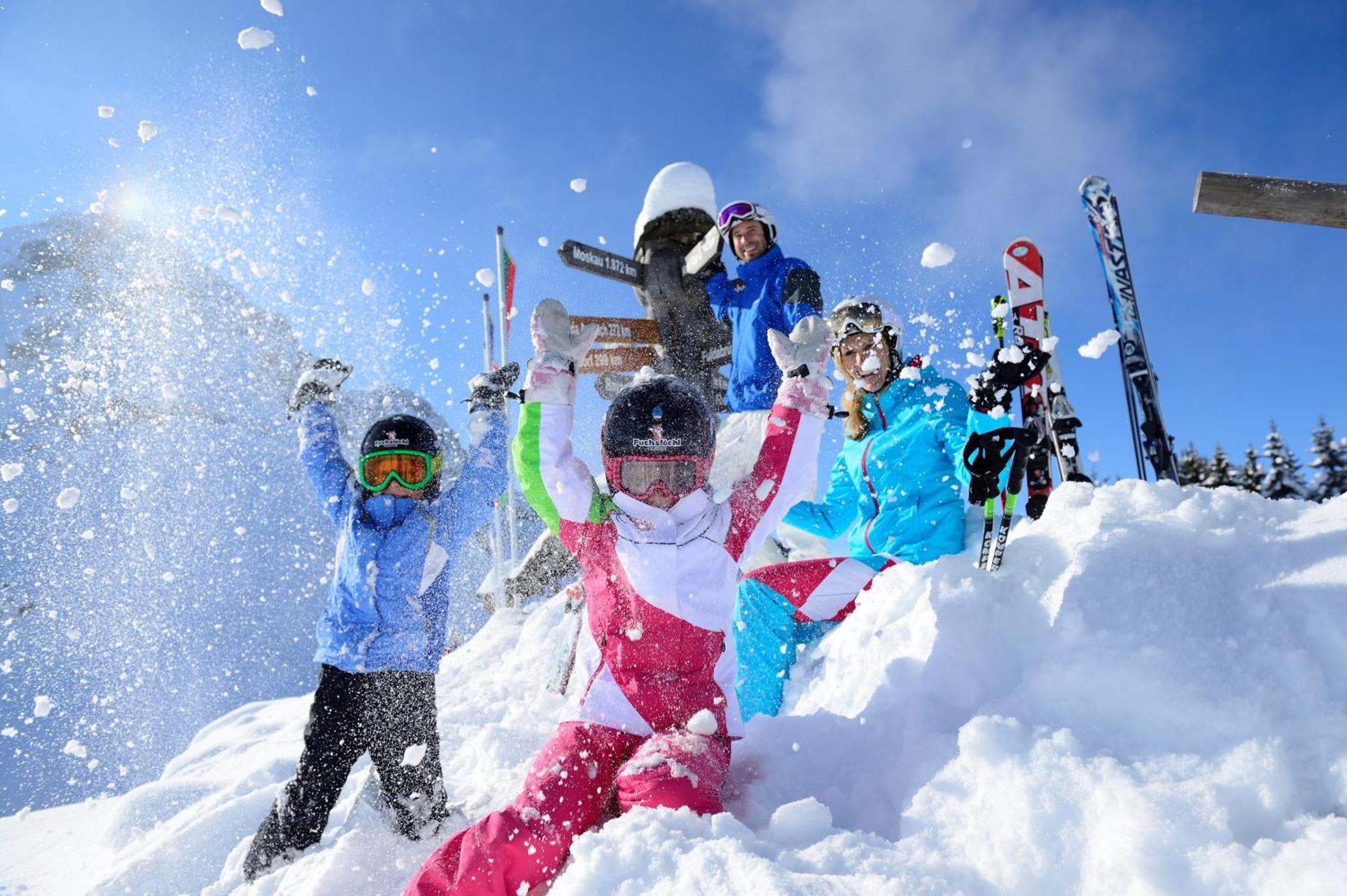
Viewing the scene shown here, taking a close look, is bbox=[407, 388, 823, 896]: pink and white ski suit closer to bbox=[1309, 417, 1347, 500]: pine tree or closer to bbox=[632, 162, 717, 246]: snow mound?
bbox=[632, 162, 717, 246]: snow mound

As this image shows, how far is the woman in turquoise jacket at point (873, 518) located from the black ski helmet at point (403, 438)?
1774 millimetres

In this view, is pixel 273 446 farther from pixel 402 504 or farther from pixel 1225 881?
pixel 1225 881

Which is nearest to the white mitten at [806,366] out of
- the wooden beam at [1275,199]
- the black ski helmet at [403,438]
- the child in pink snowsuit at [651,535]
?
the child in pink snowsuit at [651,535]

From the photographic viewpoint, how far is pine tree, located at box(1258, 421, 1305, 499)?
2161cm

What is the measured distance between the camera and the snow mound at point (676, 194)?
24.9 ft

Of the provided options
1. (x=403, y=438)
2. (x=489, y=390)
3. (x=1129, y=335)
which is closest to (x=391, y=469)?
(x=403, y=438)

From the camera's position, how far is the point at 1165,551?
1.94m

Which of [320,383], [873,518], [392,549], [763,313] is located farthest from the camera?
[763,313]

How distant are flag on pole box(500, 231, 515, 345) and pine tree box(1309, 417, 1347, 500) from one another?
25492mm

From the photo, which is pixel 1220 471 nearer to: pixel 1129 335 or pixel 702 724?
pixel 1129 335

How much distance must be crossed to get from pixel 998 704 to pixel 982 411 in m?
1.25

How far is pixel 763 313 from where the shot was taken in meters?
5.66

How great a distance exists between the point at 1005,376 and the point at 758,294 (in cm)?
342

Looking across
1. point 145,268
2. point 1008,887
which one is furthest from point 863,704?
point 145,268
